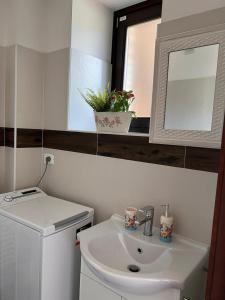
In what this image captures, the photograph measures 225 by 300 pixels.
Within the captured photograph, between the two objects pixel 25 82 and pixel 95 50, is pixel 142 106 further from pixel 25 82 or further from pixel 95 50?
pixel 25 82

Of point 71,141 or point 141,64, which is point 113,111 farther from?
point 141,64

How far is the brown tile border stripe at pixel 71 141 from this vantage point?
1.67 m

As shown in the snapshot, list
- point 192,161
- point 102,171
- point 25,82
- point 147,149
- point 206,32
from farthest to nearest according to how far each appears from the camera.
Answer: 1. point 25,82
2. point 102,171
3. point 147,149
4. point 192,161
5. point 206,32

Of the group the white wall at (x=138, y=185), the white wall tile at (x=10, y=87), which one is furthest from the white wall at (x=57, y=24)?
the white wall tile at (x=10, y=87)

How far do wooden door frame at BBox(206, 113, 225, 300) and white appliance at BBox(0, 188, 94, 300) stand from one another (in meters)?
0.89

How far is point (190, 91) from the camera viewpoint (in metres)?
1.18

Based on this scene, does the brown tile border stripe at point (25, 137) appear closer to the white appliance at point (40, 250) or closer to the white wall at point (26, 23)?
the white appliance at point (40, 250)

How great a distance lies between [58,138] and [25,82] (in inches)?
19.4

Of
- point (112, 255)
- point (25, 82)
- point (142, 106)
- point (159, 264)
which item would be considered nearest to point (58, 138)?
point (25, 82)

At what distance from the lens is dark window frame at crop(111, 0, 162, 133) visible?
69.7 inches

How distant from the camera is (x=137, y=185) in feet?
4.71

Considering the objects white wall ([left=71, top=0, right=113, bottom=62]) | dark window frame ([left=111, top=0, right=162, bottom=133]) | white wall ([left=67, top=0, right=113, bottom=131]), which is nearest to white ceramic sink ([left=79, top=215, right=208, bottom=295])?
dark window frame ([left=111, top=0, right=162, bottom=133])

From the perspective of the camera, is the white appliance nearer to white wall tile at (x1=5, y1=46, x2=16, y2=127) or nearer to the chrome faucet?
the chrome faucet

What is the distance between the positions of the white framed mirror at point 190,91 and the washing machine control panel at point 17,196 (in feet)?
3.49
